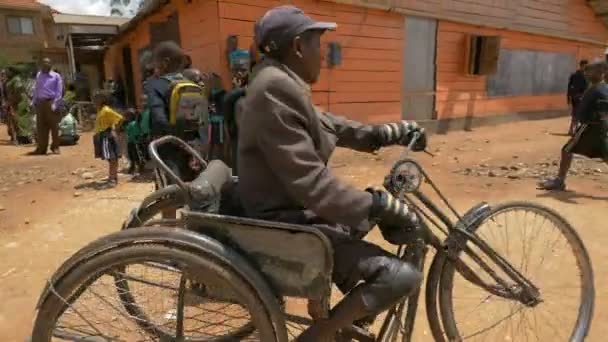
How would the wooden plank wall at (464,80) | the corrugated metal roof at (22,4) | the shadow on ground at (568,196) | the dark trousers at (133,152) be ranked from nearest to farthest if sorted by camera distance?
the shadow on ground at (568,196)
the dark trousers at (133,152)
the wooden plank wall at (464,80)
the corrugated metal roof at (22,4)

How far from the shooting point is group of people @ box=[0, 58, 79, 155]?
26.5 ft

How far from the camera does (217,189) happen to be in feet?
5.93

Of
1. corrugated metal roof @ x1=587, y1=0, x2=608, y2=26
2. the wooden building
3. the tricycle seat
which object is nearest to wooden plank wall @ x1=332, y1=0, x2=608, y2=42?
the wooden building

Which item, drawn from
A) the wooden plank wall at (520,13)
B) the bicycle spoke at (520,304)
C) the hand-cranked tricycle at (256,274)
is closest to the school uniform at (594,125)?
the bicycle spoke at (520,304)

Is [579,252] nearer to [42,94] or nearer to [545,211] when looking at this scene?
[545,211]

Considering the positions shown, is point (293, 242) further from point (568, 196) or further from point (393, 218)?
point (568, 196)

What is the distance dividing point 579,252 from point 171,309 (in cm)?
207

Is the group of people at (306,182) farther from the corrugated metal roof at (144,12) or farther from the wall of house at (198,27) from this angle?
the corrugated metal roof at (144,12)

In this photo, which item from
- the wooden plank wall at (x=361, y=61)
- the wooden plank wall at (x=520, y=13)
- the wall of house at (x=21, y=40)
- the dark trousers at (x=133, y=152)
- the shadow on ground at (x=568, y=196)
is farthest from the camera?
the wall of house at (x=21, y=40)

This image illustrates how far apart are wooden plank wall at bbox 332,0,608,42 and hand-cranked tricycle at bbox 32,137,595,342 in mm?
7339

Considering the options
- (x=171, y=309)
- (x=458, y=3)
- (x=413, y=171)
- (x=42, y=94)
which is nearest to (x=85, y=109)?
(x=42, y=94)

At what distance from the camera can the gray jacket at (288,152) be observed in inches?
57.3

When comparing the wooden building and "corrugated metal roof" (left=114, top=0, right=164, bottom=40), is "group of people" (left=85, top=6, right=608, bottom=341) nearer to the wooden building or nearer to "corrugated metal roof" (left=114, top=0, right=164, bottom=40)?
the wooden building

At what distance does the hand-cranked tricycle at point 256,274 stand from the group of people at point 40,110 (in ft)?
23.5
